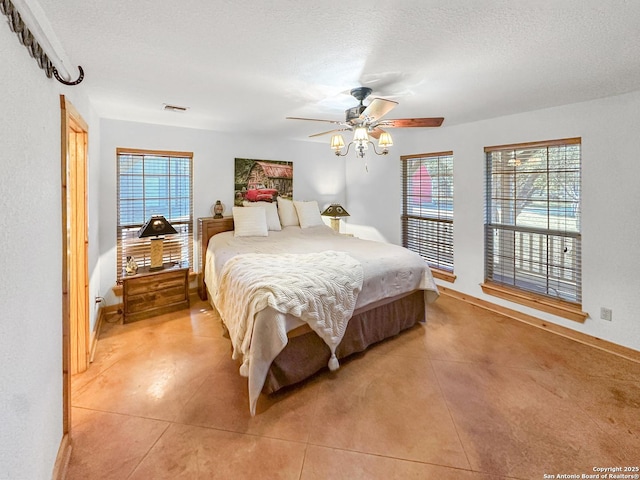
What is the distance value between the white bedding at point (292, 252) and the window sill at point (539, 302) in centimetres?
101

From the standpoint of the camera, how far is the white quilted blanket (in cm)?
204

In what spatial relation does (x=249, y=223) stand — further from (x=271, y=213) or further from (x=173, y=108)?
(x=173, y=108)

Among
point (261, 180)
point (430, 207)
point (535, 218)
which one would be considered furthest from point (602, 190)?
point (261, 180)

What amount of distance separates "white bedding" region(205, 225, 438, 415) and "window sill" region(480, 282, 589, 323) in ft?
3.31

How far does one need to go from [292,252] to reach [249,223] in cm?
107

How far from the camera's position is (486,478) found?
4.96 ft

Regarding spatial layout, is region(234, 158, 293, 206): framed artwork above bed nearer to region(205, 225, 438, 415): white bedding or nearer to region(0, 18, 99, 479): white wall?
region(205, 225, 438, 415): white bedding

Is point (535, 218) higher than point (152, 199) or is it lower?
lower

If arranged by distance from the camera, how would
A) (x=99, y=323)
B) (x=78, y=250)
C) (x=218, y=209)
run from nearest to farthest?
(x=78, y=250), (x=99, y=323), (x=218, y=209)

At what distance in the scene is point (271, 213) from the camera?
4.36m

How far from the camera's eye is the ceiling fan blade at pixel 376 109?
2232mm

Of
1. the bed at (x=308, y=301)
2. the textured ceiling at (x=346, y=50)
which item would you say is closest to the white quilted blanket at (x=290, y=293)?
the bed at (x=308, y=301)

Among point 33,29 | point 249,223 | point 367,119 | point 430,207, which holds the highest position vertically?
point 367,119

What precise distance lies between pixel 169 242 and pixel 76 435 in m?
2.52
